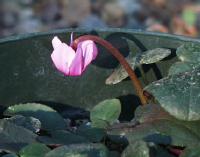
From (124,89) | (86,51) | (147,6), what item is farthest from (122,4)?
(86,51)

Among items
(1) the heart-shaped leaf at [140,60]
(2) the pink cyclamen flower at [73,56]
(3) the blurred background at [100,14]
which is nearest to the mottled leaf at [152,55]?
Answer: (1) the heart-shaped leaf at [140,60]

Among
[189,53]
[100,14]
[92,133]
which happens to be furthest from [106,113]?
[100,14]

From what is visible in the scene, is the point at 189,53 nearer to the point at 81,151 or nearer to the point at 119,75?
the point at 119,75

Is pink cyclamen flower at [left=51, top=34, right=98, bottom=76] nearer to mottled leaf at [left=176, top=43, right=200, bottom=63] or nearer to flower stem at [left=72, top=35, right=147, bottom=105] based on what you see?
flower stem at [left=72, top=35, right=147, bottom=105]

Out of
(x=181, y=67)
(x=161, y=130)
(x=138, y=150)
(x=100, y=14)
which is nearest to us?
(x=138, y=150)

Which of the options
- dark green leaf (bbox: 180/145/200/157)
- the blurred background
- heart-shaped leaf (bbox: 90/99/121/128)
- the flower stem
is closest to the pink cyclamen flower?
the flower stem

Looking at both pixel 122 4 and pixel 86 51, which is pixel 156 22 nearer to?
pixel 122 4
